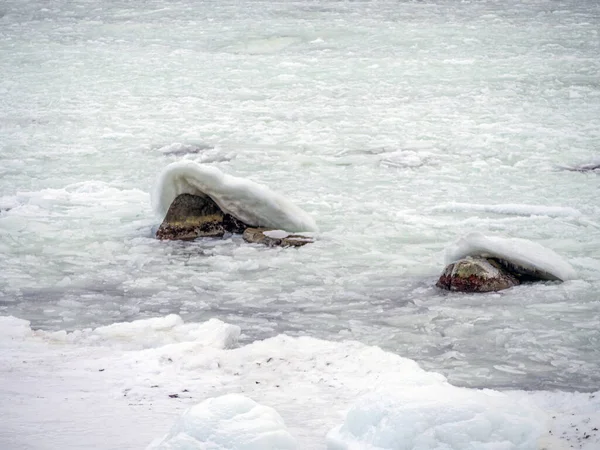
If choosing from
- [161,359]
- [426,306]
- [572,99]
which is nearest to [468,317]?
[426,306]

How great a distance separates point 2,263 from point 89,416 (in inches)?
106

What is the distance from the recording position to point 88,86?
12742 millimetres

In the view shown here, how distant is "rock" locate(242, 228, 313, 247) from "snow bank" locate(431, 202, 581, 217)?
1.29 meters

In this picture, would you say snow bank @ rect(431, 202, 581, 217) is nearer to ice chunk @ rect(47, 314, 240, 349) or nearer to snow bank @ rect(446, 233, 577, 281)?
snow bank @ rect(446, 233, 577, 281)

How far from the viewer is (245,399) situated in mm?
3240

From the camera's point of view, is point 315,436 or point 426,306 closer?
point 315,436

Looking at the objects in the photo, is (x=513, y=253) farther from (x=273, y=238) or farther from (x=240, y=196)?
(x=240, y=196)

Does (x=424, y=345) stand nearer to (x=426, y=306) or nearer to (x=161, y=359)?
(x=426, y=306)

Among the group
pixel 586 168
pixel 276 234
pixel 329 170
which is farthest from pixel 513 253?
pixel 329 170

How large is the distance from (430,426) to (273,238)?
133 inches

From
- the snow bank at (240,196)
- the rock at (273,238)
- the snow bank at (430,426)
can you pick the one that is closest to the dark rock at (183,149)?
the snow bank at (240,196)

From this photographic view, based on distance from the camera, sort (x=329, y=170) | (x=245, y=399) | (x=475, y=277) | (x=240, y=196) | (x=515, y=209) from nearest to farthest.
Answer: (x=245, y=399), (x=475, y=277), (x=240, y=196), (x=515, y=209), (x=329, y=170)

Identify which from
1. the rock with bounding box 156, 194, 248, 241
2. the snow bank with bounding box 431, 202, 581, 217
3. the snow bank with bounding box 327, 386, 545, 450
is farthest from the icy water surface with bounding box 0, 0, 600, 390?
the snow bank with bounding box 327, 386, 545, 450

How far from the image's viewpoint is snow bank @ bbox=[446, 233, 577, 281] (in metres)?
5.56
